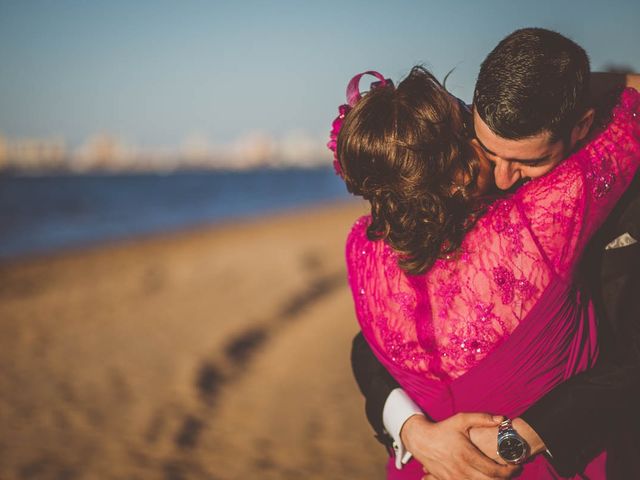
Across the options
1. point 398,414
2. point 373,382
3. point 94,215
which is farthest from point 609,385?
point 94,215

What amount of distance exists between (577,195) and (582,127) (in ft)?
0.69

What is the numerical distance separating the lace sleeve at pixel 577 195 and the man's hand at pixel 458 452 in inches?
18.9

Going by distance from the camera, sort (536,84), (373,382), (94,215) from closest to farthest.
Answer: (536,84)
(373,382)
(94,215)

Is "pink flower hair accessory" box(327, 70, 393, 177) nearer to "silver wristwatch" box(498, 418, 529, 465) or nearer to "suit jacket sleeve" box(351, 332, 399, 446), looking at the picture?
"suit jacket sleeve" box(351, 332, 399, 446)

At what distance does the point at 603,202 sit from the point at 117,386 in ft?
20.7

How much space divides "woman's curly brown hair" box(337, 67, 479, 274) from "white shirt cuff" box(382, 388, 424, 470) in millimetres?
428

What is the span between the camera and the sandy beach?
5.06 meters

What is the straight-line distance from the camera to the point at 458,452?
158 cm

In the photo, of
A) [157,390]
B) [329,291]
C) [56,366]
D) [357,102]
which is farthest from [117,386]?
[357,102]

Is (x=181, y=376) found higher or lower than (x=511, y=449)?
lower

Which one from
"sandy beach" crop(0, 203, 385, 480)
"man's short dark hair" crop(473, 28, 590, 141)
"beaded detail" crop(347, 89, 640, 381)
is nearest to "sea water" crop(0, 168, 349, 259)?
"sandy beach" crop(0, 203, 385, 480)

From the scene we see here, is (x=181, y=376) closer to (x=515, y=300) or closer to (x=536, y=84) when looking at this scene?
(x=515, y=300)

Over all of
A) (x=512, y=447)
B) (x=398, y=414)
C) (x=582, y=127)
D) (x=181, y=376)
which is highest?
(x=582, y=127)

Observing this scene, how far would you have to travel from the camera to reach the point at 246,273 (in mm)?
12711
